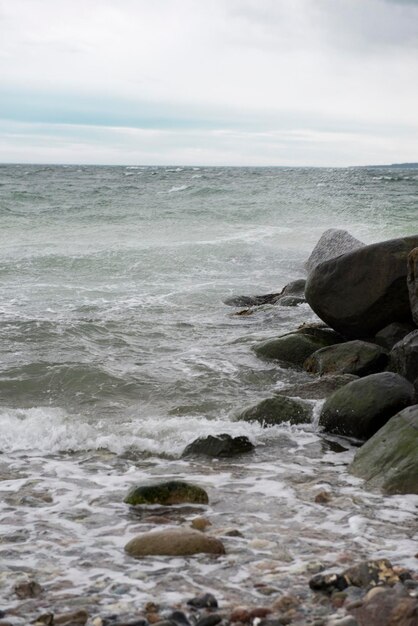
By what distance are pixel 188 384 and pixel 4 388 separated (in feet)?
6.95

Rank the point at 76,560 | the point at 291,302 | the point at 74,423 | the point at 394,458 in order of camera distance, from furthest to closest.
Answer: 1. the point at 291,302
2. the point at 74,423
3. the point at 394,458
4. the point at 76,560

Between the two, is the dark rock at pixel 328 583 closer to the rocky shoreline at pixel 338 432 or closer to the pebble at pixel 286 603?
the rocky shoreline at pixel 338 432

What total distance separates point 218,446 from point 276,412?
97 cm

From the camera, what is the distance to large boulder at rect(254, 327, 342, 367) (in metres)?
9.95

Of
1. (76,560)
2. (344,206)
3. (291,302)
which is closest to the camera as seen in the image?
(76,560)

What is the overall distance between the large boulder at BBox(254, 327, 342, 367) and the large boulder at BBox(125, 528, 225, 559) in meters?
5.37

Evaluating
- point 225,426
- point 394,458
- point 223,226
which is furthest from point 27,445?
point 223,226

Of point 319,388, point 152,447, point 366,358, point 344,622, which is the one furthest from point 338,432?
point 344,622

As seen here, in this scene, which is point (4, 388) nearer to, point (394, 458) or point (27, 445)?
point (27, 445)

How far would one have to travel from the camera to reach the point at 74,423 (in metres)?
7.49

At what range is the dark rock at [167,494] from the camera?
5.40 metres

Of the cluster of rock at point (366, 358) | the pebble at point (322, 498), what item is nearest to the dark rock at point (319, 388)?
the cluster of rock at point (366, 358)

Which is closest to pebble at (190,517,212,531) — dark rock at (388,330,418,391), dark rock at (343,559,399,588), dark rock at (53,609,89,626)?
dark rock at (343,559,399,588)

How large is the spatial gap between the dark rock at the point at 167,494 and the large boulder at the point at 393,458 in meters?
1.35
